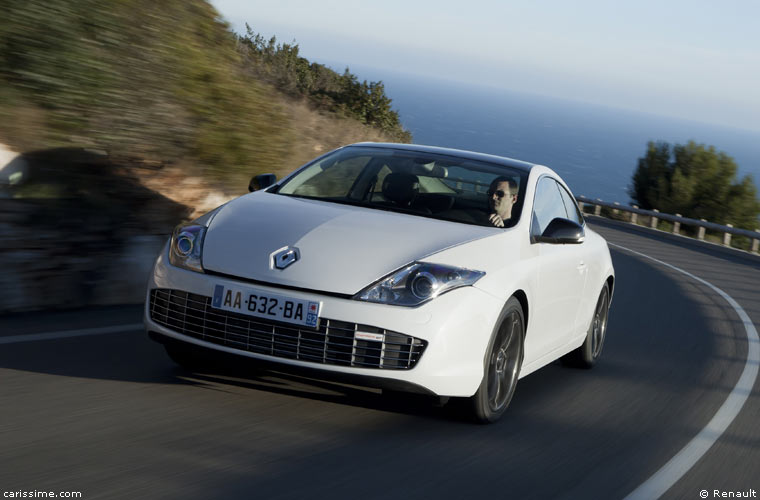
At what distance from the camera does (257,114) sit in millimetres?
12406

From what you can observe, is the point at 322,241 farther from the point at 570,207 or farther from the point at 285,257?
the point at 570,207

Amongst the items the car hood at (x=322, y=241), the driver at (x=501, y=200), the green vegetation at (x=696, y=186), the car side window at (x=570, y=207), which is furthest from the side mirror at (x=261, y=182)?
the green vegetation at (x=696, y=186)

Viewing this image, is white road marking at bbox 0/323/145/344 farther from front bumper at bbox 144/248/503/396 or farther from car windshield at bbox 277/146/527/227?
front bumper at bbox 144/248/503/396

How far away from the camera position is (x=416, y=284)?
5020 millimetres

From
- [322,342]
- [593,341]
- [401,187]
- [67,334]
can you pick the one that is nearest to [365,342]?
[322,342]

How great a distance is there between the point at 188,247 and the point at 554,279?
2.46m

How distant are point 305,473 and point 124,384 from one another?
65.6 inches

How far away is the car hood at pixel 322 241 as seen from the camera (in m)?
4.99

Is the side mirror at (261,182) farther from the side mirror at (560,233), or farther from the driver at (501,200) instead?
the side mirror at (560,233)

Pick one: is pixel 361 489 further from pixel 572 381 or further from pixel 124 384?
pixel 572 381

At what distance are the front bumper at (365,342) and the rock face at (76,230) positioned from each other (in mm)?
2730

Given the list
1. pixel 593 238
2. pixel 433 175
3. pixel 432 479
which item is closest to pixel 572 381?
pixel 593 238

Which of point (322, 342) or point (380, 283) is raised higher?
point (380, 283)

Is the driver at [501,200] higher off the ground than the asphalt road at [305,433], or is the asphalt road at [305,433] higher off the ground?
the driver at [501,200]
